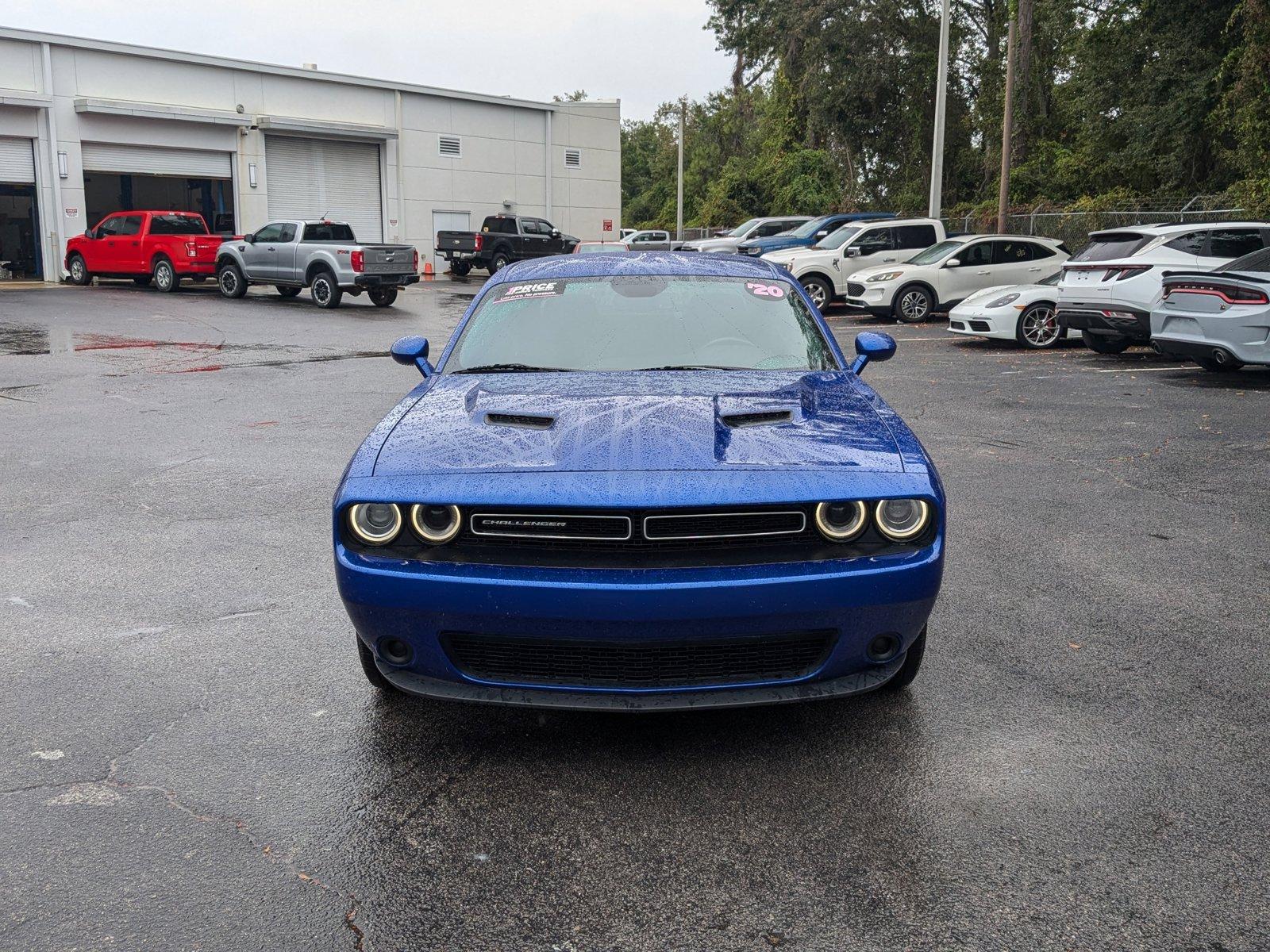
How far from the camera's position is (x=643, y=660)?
11.0ft

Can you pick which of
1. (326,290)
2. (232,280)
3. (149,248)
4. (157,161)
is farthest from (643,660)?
(157,161)

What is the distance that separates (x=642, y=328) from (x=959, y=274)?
16.5 metres

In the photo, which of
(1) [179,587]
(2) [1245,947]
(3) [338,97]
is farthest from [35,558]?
(3) [338,97]

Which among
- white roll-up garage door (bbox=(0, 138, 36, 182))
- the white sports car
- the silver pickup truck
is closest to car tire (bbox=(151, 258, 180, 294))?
the silver pickup truck

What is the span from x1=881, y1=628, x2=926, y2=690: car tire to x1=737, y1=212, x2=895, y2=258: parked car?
23.0m

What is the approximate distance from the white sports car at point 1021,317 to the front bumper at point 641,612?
13532 mm

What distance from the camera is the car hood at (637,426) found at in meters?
3.50

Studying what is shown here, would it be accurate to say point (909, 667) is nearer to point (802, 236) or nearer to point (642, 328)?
point (642, 328)

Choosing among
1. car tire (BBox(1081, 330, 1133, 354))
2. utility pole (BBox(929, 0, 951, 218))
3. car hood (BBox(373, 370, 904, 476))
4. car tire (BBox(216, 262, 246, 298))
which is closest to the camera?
car hood (BBox(373, 370, 904, 476))

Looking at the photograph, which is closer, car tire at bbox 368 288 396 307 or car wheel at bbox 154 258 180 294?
car tire at bbox 368 288 396 307

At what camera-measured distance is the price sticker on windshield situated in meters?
5.23

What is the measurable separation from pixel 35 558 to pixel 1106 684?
5061mm

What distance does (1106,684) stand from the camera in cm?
418

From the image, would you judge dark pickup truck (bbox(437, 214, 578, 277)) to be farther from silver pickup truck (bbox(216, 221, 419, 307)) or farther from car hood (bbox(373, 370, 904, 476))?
car hood (bbox(373, 370, 904, 476))
